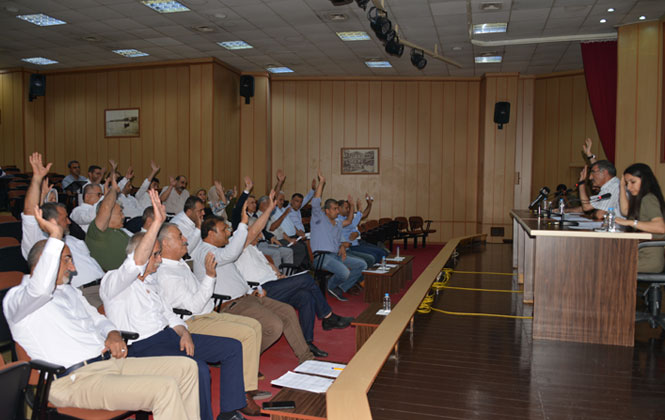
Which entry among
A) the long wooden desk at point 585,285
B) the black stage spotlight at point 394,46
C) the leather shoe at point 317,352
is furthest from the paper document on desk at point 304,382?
the black stage spotlight at point 394,46

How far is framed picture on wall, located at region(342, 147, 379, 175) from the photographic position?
1330cm

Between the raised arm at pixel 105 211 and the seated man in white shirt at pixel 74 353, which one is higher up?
the raised arm at pixel 105 211

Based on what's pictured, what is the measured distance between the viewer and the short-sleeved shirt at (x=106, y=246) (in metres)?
4.32

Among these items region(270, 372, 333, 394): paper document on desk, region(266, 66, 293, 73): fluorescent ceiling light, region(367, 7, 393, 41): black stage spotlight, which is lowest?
region(270, 372, 333, 394): paper document on desk

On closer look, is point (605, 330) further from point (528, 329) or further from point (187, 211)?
point (187, 211)

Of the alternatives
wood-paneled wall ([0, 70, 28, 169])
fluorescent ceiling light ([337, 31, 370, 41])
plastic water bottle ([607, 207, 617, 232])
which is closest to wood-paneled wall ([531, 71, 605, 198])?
fluorescent ceiling light ([337, 31, 370, 41])

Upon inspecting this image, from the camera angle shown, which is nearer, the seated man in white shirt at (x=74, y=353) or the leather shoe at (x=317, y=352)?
the seated man in white shirt at (x=74, y=353)

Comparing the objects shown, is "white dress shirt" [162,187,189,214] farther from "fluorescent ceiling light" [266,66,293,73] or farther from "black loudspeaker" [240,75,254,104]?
"fluorescent ceiling light" [266,66,293,73]

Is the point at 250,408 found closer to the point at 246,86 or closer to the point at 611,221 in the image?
the point at 611,221

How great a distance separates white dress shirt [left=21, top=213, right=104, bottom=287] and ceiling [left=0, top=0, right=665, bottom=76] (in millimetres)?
5120

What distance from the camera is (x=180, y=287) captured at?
3430mm

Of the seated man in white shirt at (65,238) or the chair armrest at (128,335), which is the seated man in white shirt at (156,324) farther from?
the seated man in white shirt at (65,238)

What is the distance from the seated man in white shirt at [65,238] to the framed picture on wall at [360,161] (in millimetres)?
9584

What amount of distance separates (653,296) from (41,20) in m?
9.94
